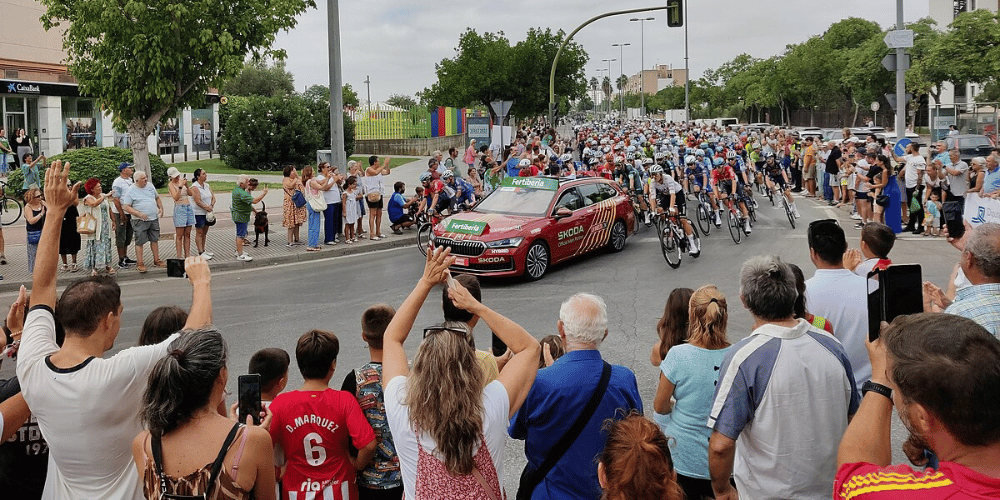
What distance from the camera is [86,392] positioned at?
3428 millimetres

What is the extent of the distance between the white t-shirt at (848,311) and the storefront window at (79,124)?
43932 mm

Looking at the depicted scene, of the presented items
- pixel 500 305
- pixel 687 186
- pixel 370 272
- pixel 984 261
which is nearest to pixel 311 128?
pixel 687 186

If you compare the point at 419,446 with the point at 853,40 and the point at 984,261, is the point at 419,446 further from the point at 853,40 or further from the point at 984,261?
the point at 853,40

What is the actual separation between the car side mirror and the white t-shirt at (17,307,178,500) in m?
12.1

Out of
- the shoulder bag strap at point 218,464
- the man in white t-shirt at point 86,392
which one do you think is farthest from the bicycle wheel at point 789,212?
the shoulder bag strap at point 218,464

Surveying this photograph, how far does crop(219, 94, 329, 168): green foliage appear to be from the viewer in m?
37.8

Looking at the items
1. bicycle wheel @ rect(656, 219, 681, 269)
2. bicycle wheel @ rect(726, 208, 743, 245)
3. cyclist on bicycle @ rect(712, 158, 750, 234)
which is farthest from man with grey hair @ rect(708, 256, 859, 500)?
cyclist on bicycle @ rect(712, 158, 750, 234)

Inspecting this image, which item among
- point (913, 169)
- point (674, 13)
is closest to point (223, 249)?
point (913, 169)

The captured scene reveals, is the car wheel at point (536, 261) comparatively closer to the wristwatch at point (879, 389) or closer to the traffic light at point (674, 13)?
the wristwatch at point (879, 389)

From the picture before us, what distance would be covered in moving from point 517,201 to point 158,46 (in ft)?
30.6

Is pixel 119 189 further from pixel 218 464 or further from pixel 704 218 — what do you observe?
pixel 218 464

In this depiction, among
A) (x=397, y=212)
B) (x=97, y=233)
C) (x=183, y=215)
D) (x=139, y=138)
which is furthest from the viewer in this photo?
(x=139, y=138)

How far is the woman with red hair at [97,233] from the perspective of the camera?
47.6ft

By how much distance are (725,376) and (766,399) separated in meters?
0.19
